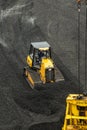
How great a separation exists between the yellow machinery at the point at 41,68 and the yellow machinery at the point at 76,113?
24.0 ft

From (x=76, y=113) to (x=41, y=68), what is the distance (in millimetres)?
8308

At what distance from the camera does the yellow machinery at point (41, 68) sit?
24.0 m

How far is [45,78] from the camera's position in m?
24.0

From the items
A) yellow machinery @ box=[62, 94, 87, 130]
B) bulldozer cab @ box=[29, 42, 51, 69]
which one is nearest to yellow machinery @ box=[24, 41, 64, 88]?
bulldozer cab @ box=[29, 42, 51, 69]

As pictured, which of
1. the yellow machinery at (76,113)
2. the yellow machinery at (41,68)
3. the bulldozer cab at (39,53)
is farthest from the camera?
the bulldozer cab at (39,53)

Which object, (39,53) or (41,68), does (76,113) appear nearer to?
(41,68)

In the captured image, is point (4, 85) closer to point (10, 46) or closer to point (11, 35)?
point (10, 46)

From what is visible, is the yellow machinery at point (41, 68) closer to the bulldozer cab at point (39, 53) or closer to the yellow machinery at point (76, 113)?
the bulldozer cab at point (39, 53)

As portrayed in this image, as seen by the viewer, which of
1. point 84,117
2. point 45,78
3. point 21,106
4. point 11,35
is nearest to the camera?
point 84,117

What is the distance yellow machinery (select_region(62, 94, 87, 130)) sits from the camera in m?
16.1

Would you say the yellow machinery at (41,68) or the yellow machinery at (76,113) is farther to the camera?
the yellow machinery at (41,68)

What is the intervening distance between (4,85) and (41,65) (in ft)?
8.53

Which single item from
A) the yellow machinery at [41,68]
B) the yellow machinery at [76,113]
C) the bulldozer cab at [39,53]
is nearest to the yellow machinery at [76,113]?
the yellow machinery at [76,113]

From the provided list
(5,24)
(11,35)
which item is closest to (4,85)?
(11,35)
